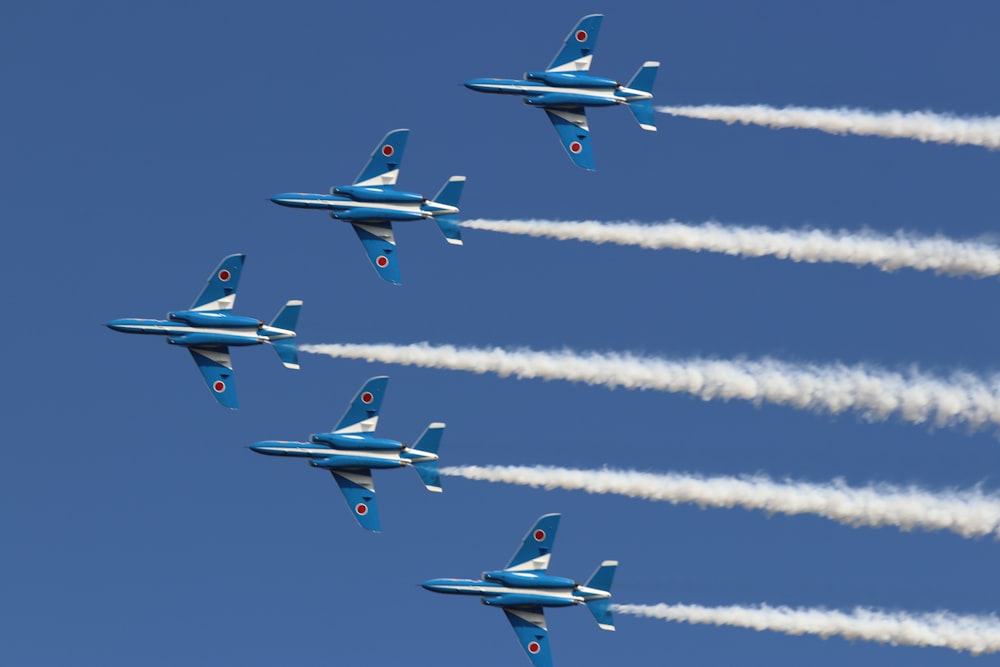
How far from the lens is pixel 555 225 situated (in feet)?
312

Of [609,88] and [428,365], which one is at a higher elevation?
[609,88]

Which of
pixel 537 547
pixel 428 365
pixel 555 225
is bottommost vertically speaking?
pixel 537 547

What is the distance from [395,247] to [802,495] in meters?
20.5

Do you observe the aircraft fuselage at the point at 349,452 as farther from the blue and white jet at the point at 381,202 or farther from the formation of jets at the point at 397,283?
the blue and white jet at the point at 381,202

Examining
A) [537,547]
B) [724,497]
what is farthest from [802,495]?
[537,547]

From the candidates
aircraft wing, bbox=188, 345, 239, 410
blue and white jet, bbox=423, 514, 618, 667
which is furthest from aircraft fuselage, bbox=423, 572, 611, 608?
aircraft wing, bbox=188, 345, 239, 410

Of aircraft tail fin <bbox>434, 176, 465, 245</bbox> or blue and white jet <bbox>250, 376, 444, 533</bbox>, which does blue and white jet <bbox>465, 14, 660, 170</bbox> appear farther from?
blue and white jet <bbox>250, 376, 444, 533</bbox>

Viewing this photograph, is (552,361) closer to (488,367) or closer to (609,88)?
(488,367)

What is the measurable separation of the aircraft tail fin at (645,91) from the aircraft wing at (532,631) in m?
20.7

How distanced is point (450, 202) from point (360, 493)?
1282 centimetres

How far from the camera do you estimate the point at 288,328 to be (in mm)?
92688

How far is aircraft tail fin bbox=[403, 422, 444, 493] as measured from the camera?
295 ft

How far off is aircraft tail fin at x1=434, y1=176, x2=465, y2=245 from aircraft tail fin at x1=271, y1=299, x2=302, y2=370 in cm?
683

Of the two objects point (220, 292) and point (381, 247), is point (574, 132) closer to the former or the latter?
point (381, 247)
